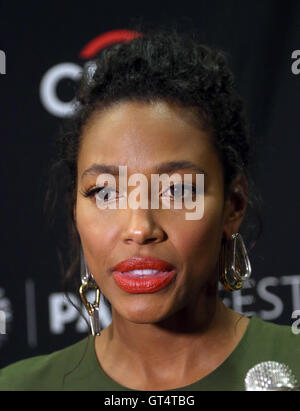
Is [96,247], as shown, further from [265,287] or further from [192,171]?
[265,287]

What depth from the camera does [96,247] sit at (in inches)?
38.5

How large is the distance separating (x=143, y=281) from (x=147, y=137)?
227 millimetres

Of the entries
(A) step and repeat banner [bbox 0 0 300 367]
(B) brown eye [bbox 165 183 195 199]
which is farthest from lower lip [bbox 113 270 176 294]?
(A) step and repeat banner [bbox 0 0 300 367]

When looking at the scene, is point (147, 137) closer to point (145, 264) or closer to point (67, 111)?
point (145, 264)

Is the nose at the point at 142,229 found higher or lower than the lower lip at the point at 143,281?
higher

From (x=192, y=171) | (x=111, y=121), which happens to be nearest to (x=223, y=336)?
(x=192, y=171)

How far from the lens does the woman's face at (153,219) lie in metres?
0.93

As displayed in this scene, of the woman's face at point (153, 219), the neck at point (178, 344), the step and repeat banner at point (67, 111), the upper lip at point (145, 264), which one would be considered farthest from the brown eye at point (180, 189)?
the step and repeat banner at point (67, 111)

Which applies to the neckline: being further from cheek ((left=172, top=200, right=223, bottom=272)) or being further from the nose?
the nose

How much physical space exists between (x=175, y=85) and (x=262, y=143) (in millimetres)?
718

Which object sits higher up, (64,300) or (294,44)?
(294,44)

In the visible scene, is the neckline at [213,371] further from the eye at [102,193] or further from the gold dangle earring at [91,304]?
the eye at [102,193]

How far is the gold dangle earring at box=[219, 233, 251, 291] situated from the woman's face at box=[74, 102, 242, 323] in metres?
0.07

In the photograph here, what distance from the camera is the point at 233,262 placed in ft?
3.54
